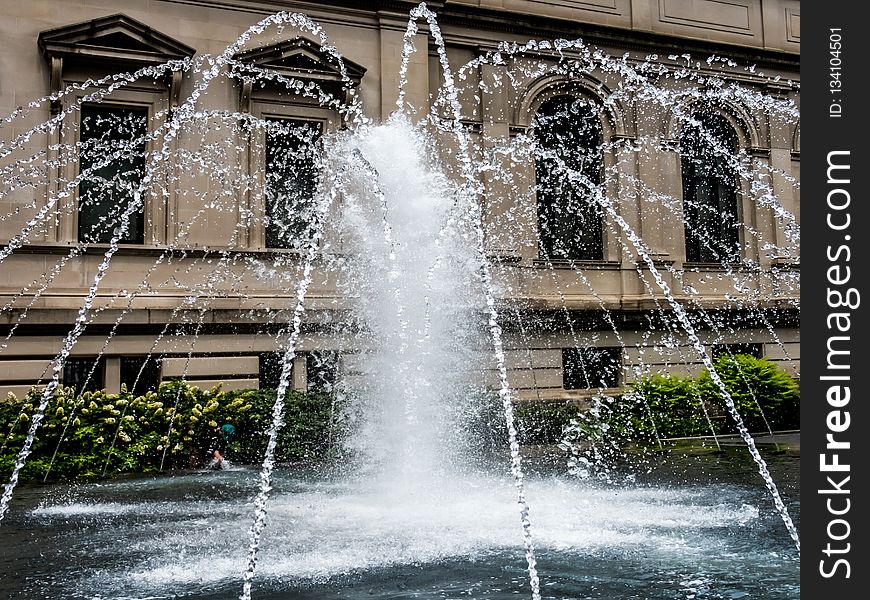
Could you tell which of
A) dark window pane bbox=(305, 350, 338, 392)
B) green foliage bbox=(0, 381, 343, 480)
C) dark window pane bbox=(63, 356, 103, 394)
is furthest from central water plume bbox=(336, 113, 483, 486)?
dark window pane bbox=(63, 356, 103, 394)

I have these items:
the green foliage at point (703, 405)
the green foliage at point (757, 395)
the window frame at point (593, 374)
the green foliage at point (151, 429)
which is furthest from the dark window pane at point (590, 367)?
the green foliage at point (151, 429)

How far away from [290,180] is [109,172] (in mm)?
3825

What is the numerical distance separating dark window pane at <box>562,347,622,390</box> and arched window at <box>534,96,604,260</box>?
2522 millimetres

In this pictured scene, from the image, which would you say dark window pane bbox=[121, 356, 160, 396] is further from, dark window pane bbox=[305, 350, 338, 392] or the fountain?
dark window pane bbox=[305, 350, 338, 392]

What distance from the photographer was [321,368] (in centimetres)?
1822

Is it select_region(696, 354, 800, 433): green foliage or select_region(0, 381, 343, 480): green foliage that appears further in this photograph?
select_region(696, 354, 800, 433): green foliage

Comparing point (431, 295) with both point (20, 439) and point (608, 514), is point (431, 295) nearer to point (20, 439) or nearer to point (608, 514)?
point (608, 514)

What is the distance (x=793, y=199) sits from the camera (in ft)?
79.9

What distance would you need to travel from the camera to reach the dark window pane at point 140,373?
17156 mm

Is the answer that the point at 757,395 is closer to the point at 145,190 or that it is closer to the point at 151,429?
the point at 151,429

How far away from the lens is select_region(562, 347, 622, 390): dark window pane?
67.5 ft

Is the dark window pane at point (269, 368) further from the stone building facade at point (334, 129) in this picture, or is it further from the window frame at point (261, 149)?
the window frame at point (261, 149)

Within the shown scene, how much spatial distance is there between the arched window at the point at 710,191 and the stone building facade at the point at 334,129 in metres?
0.09

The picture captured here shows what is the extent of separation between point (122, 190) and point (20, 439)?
22.7ft
